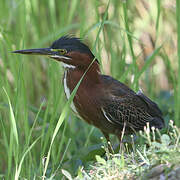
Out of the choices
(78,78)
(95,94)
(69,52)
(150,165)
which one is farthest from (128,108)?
(150,165)

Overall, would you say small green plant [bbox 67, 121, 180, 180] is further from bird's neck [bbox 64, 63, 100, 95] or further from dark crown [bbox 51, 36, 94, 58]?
dark crown [bbox 51, 36, 94, 58]

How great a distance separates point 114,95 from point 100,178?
4.48 ft

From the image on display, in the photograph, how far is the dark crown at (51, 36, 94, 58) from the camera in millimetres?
3230

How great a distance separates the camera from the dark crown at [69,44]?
3.23m

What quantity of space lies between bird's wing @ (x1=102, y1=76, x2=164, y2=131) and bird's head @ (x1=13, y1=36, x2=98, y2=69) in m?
0.25

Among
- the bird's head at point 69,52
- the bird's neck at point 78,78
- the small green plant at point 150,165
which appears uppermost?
the bird's head at point 69,52

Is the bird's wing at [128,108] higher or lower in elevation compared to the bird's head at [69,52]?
lower

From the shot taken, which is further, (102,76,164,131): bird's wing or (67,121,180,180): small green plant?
(102,76,164,131): bird's wing

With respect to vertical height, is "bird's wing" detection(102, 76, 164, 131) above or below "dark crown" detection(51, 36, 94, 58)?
below

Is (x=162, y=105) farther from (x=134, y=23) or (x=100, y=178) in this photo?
(x=100, y=178)

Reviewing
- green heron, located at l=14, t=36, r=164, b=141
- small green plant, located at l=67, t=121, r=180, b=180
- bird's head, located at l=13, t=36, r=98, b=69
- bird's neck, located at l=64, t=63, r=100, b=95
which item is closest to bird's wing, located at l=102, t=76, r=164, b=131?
green heron, located at l=14, t=36, r=164, b=141

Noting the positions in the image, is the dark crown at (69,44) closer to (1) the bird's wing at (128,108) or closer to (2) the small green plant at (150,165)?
(1) the bird's wing at (128,108)

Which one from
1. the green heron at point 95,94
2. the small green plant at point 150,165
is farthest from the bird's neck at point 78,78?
the small green plant at point 150,165

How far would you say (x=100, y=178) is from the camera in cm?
198
